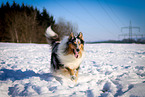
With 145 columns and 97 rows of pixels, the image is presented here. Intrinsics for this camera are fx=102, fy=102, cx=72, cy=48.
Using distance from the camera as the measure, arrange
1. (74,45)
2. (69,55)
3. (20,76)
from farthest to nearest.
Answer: (20,76) → (69,55) → (74,45)

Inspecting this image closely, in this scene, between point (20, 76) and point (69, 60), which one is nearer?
point (69, 60)

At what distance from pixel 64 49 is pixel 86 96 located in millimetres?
1282

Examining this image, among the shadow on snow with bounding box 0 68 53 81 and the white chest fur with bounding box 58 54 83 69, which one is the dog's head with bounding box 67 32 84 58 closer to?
the white chest fur with bounding box 58 54 83 69

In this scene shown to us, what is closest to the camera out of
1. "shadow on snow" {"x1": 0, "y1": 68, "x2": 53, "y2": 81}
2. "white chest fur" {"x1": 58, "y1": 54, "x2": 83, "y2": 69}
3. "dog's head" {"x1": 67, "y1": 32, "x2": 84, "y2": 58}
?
"dog's head" {"x1": 67, "y1": 32, "x2": 84, "y2": 58}

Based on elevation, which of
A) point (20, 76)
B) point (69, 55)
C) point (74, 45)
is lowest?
point (20, 76)

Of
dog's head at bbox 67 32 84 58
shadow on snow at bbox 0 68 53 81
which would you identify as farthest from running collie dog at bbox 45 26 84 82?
shadow on snow at bbox 0 68 53 81

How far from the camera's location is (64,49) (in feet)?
9.14

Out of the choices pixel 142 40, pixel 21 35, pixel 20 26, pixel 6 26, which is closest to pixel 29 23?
pixel 20 26

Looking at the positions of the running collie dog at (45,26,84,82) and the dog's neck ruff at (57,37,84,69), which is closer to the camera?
the running collie dog at (45,26,84,82)

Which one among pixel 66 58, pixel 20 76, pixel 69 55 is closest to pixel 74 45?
pixel 69 55

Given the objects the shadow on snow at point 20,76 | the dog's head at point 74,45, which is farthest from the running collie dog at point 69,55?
the shadow on snow at point 20,76

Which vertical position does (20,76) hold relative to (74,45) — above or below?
below

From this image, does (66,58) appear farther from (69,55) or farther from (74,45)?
(74,45)

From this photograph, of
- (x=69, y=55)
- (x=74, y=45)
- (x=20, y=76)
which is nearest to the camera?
(x=74, y=45)
